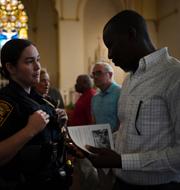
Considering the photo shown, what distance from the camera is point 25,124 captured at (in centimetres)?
170

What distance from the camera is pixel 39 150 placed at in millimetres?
1706

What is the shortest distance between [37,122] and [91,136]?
10.8 inches

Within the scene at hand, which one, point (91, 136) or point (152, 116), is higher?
point (152, 116)

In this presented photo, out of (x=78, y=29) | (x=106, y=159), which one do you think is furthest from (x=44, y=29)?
(x=106, y=159)

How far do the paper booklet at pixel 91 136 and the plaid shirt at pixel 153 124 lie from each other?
115 mm

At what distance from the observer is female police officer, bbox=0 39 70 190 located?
1.67 m

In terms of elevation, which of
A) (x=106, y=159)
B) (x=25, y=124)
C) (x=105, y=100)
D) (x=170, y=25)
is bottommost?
(x=105, y=100)

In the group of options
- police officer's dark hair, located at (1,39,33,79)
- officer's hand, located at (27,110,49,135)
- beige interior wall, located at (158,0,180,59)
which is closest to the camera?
officer's hand, located at (27,110,49,135)

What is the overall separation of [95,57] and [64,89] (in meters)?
1.39

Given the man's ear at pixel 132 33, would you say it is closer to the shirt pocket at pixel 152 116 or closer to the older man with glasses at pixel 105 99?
the shirt pocket at pixel 152 116

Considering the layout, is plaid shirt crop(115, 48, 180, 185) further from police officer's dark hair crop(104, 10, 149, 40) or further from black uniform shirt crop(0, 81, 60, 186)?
black uniform shirt crop(0, 81, 60, 186)

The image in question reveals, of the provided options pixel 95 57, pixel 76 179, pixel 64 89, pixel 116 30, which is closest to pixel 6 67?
pixel 116 30

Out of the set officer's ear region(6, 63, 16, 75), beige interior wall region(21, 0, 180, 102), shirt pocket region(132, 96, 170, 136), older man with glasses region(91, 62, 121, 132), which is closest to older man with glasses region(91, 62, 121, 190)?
older man with glasses region(91, 62, 121, 132)

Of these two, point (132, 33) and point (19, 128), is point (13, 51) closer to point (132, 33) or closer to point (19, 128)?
point (19, 128)
